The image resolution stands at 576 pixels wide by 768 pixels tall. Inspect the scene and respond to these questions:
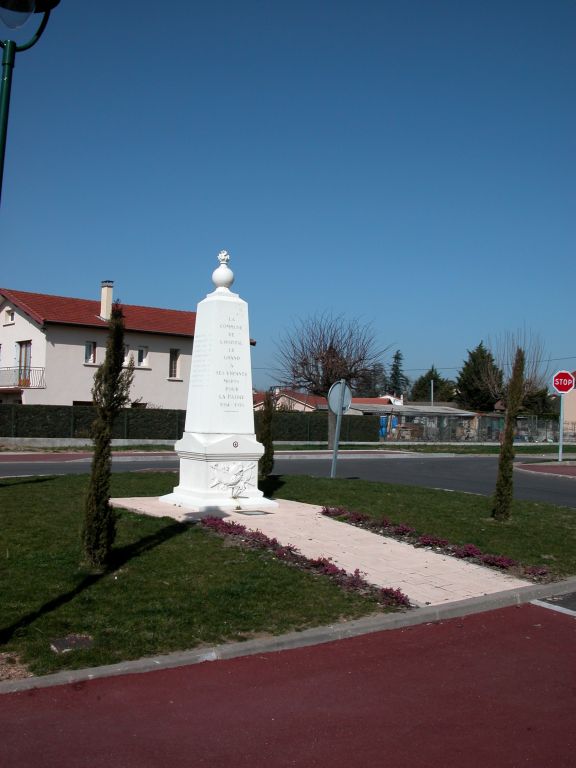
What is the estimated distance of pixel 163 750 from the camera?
409 cm

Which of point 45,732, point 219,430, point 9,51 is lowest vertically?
point 45,732

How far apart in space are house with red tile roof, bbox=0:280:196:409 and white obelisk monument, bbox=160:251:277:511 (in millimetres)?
27245

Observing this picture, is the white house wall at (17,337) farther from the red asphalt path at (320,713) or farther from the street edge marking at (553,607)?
the red asphalt path at (320,713)

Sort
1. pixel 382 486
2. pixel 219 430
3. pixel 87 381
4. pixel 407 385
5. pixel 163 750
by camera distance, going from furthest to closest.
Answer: pixel 407 385 → pixel 87 381 → pixel 382 486 → pixel 219 430 → pixel 163 750

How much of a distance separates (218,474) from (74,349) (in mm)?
30525

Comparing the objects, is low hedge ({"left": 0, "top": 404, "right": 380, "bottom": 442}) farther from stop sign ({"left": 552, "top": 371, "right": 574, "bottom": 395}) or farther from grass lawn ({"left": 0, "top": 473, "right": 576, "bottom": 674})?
grass lawn ({"left": 0, "top": 473, "right": 576, "bottom": 674})

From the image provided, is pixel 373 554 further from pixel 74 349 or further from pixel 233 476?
pixel 74 349

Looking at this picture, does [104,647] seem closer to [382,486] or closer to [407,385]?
[382,486]

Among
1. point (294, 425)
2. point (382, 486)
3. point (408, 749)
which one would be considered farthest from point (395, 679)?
point (294, 425)

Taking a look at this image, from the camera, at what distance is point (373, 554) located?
916 cm

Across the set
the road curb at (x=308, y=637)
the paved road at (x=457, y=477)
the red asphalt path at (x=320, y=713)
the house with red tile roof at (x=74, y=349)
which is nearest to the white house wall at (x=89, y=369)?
the house with red tile roof at (x=74, y=349)

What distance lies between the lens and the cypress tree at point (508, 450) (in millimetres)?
11281

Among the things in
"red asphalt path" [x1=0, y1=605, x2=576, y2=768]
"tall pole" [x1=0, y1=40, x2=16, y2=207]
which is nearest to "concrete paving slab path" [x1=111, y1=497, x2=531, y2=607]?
"red asphalt path" [x1=0, y1=605, x2=576, y2=768]

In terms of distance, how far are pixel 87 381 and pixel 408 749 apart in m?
38.9
